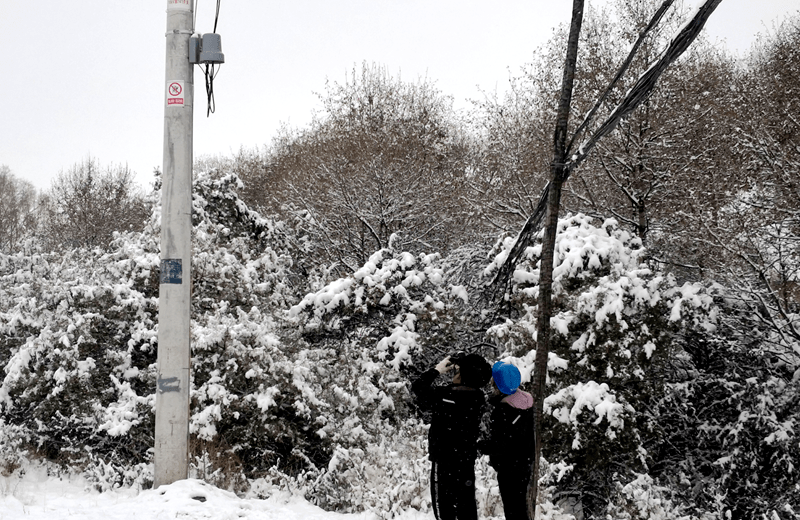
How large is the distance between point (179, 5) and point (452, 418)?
441cm

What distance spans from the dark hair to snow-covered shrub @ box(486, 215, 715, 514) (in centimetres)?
442

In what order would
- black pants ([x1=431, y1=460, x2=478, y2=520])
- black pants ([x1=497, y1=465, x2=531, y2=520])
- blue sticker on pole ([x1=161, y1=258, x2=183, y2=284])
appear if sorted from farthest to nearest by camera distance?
blue sticker on pole ([x1=161, y1=258, x2=183, y2=284])
black pants ([x1=431, y1=460, x2=478, y2=520])
black pants ([x1=497, y1=465, x2=531, y2=520])

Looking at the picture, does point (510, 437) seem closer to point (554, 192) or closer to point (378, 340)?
point (554, 192)

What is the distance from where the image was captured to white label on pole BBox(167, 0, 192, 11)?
5.85 metres

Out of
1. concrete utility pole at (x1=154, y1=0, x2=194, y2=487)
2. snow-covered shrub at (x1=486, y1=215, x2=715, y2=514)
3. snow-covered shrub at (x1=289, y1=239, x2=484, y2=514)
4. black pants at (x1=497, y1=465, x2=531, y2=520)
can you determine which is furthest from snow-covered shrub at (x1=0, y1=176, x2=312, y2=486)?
black pants at (x1=497, y1=465, x2=531, y2=520)

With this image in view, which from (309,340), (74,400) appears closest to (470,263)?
(309,340)

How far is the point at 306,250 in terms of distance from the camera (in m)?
17.5

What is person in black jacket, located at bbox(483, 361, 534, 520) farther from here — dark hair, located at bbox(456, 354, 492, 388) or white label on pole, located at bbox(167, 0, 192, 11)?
white label on pole, located at bbox(167, 0, 192, 11)

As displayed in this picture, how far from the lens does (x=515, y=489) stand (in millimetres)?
4289

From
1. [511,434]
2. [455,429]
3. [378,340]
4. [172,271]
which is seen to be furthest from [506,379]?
[378,340]

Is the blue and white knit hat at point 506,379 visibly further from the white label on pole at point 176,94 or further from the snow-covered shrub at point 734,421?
the snow-covered shrub at point 734,421

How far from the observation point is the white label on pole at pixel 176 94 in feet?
19.0

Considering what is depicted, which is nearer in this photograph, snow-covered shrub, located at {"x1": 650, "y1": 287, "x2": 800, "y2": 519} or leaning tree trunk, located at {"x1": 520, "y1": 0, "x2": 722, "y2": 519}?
leaning tree trunk, located at {"x1": 520, "y1": 0, "x2": 722, "y2": 519}

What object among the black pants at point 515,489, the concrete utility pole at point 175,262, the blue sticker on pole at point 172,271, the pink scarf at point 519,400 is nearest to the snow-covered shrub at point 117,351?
the concrete utility pole at point 175,262
